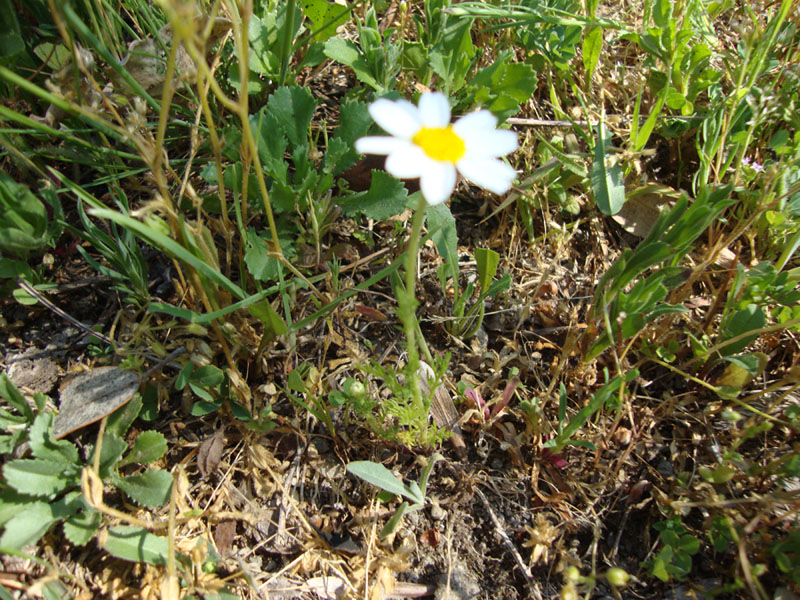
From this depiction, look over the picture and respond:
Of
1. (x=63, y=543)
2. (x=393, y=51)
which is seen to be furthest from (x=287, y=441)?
(x=393, y=51)

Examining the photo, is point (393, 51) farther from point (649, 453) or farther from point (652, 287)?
point (649, 453)

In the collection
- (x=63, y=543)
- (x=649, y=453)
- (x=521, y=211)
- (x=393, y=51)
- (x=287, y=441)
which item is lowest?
(x=63, y=543)

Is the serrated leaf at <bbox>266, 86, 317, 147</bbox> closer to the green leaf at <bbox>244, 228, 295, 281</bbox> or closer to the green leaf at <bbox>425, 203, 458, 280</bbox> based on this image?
the green leaf at <bbox>244, 228, 295, 281</bbox>

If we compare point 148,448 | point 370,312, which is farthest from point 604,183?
point 148,448

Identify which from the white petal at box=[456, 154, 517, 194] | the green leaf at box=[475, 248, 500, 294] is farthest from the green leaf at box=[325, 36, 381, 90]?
the white petal at box=[456, 154, 517, 194]

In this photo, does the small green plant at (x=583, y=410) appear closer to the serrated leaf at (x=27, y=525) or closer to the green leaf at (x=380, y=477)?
the green leaf at (x=380, y=477)

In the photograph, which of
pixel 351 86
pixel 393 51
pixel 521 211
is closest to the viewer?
pixel 393 51

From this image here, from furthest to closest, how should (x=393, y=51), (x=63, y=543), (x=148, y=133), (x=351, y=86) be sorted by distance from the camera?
(x=351, y=86), (x=393, y=51), (x=148, y=133), (x=63, y=543)
